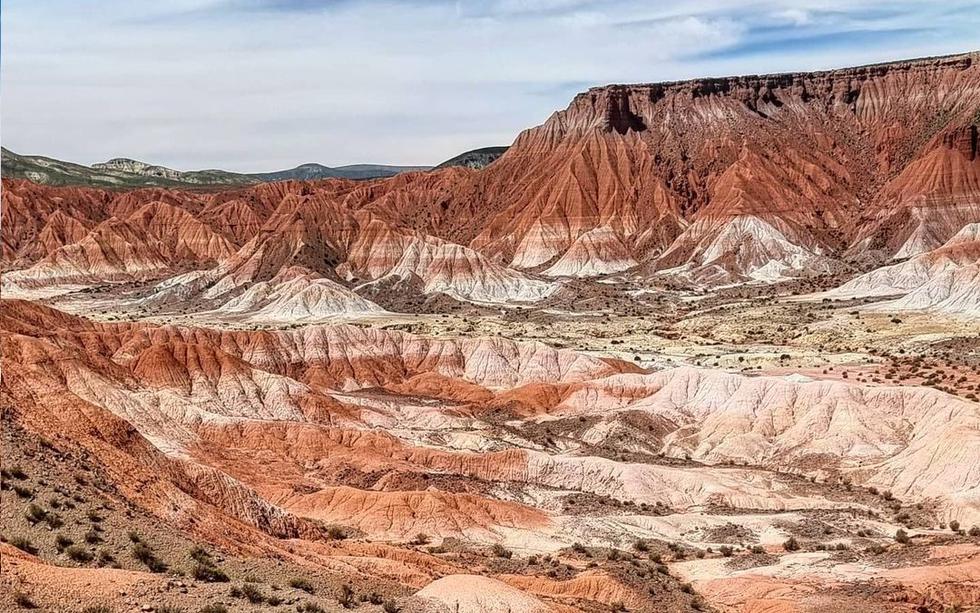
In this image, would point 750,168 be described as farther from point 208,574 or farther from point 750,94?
point 208,574

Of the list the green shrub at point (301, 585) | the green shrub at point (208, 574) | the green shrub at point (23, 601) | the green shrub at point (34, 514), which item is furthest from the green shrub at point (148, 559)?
the green shrub at point (23, 601)

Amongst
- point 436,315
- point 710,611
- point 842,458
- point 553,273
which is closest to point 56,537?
point 710,611

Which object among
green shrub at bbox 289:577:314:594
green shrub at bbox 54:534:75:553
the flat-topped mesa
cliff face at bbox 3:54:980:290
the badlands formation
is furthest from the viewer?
the flat-topped mesa

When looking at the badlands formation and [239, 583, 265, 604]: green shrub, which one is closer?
[239, 583, 265, 604]: green shrub

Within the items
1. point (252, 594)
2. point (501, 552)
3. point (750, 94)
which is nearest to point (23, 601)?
point (252, 594)

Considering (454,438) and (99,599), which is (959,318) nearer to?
(454,438)

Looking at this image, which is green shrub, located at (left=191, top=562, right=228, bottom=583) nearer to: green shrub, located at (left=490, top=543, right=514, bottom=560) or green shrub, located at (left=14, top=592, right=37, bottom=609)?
green shrub, located at (left=14, top=592, right=37, bottom=609)

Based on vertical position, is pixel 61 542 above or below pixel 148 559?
above

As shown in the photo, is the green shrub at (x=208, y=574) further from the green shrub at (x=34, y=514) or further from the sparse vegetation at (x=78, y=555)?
the green shrub at (x=34, y=514)

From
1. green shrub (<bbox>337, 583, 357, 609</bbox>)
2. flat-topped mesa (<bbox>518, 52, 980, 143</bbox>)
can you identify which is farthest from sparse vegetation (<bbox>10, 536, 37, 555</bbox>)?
flat-topped mesa (<bbox>518, 52, 980, 143</bbox>)
